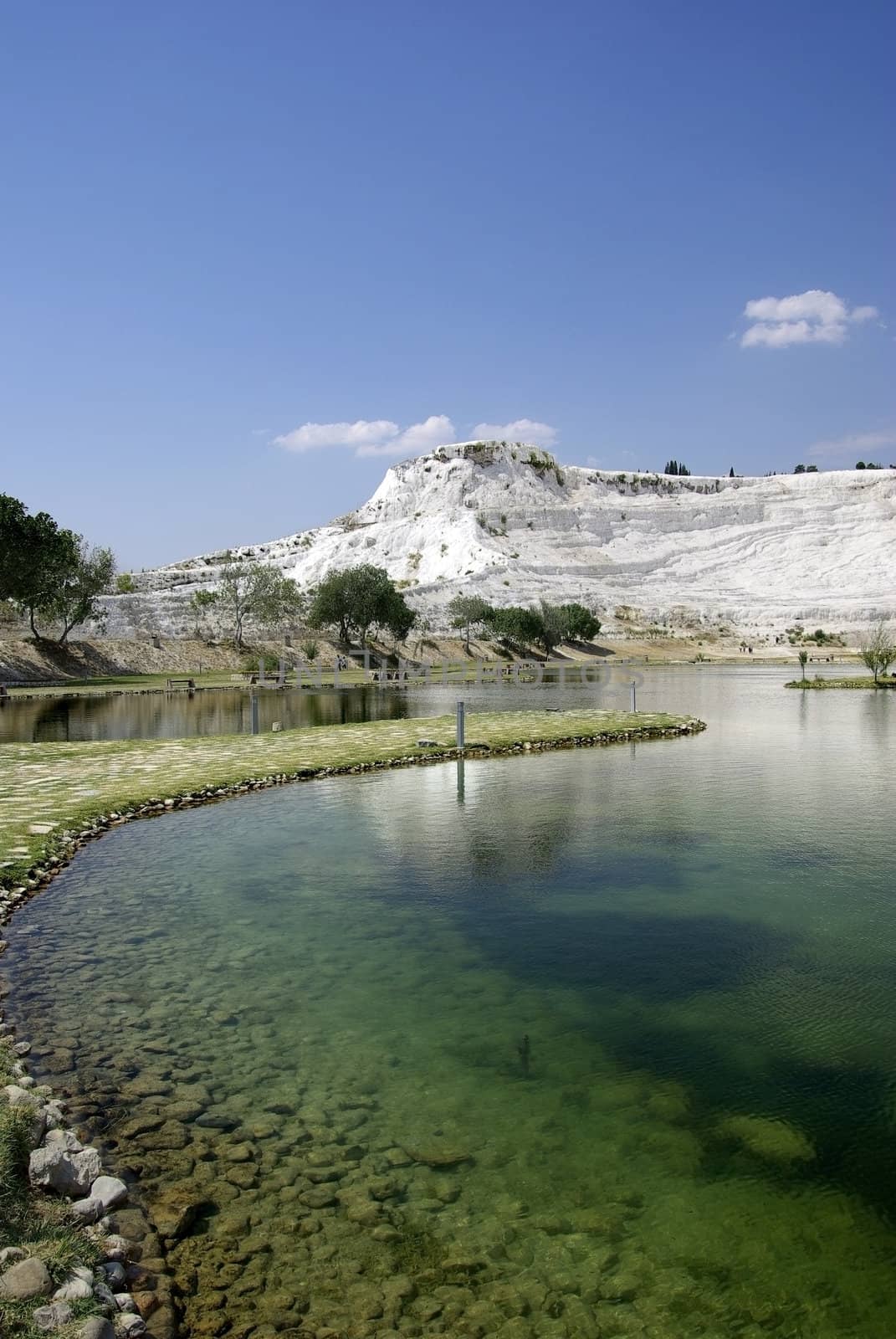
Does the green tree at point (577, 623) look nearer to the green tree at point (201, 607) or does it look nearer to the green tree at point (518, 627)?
the green tree at point (518, 627)

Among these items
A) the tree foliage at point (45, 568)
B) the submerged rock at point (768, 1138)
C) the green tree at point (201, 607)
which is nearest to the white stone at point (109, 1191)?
the submerged rock at point (768, 1138)

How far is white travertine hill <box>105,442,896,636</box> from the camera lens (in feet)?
479

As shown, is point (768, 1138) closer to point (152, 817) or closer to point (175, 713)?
point (152, 817)

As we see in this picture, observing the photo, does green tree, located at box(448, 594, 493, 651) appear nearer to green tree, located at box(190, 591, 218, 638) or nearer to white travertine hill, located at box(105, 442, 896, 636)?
white travertine hill, located at box(105, 442, 896, 636)

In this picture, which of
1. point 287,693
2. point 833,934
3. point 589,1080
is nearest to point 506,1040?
point 589,1080

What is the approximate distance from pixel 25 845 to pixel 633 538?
186 metres

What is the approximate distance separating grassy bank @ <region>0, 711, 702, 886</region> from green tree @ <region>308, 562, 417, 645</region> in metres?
60.0

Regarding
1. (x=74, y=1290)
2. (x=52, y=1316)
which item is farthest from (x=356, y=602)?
(x=52, y=1316)

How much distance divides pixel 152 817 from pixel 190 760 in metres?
5.74

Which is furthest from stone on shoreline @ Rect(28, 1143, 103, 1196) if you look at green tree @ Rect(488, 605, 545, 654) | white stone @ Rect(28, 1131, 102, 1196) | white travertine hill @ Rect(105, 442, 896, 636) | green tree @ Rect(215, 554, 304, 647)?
white travertine hill @ Rect(105, 442, 896, 636)

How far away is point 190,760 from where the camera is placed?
2330cm

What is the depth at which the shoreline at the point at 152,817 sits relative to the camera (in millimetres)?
4988

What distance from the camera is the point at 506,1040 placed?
8234 millimetres

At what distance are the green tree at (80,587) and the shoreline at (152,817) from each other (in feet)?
188
